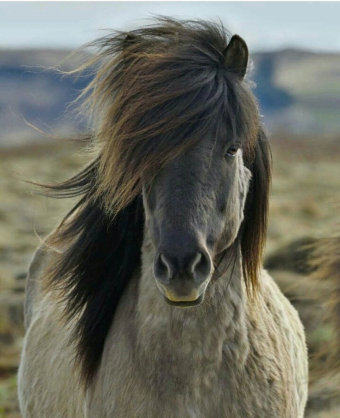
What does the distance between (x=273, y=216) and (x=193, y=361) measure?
12348mm

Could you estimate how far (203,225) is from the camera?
2.53m

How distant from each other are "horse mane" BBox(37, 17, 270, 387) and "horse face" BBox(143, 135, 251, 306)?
2.6 inches

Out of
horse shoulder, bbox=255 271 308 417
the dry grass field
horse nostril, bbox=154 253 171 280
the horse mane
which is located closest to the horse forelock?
A: the horse mane

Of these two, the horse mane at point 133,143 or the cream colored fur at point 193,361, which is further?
the cream colored fur at point 193,361

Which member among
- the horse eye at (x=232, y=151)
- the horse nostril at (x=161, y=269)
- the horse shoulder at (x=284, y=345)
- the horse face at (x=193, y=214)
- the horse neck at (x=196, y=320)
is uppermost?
the horse eye at (x=232, y=151)

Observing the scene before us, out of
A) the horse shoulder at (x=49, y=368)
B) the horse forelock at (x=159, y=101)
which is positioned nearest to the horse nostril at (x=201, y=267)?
the horse forelock at (x=159, y=101)

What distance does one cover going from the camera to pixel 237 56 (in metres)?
2.87

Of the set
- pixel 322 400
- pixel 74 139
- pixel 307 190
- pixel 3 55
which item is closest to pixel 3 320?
pixel 322 400

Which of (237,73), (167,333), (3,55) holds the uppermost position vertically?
(237,73)

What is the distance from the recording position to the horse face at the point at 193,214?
2.40 m

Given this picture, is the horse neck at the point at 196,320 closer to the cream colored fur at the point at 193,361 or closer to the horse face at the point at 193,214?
the cream colored fur at the point at 193,361

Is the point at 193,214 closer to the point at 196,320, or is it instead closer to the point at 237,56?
the point at 196,320

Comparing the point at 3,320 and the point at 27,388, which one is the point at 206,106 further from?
the point at 3,320

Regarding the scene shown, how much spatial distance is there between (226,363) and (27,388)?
5.02 ft
